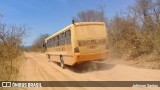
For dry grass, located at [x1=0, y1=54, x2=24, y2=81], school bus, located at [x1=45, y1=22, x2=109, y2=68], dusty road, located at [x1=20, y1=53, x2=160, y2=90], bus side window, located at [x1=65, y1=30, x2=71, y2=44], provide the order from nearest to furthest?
dusty road, located at [x1=20, y1=53, x2=160, y2=90], dry grass, located at [x1=0, y1=54, x2=24, y2=81], school bus, located at [x1=45, y1=22, x2=109, y2=68], bus side window, located at [x1=65, y1=30, x2=71, y2=44]

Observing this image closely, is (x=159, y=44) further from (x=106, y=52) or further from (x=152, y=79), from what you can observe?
Result: (x=152, y=79)

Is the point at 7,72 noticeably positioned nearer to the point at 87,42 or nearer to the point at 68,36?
the point at 68,36

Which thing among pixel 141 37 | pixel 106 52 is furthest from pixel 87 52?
pixel 141 37

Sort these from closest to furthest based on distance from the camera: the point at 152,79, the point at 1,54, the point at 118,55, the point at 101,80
Result: the point at 152,79 < the point at 101,80 < the point at 1,54 < the point at 118,55

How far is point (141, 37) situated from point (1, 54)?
10.0 metres

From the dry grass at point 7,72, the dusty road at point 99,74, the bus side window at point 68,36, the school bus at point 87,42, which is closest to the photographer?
the dusty road at point 99,74

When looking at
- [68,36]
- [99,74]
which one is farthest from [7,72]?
[99,74]

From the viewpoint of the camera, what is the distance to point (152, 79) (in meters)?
11.0

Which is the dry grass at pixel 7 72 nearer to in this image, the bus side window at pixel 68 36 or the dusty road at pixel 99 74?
the dusty road at pixel 99 74

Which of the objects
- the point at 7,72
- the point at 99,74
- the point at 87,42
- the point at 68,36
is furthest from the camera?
the point at 68,36

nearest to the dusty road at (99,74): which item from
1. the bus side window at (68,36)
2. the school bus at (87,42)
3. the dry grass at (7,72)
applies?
the dry grass at (7,72)

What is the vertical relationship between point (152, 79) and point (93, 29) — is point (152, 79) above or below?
below

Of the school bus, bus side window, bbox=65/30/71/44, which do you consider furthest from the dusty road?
bus side window, bbox=65/30/71/44

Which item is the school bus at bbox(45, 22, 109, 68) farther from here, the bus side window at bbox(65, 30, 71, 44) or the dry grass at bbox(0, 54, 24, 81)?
the dry grass at bbox(0, 54, 24, 81)
